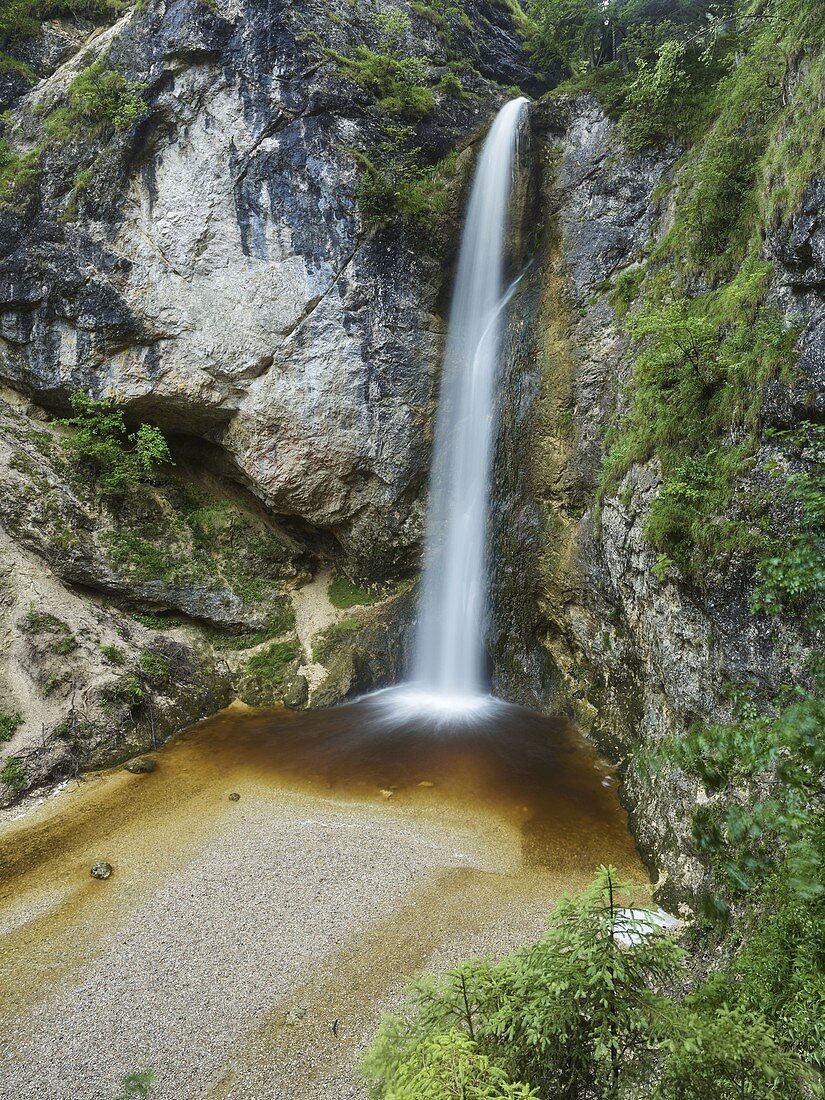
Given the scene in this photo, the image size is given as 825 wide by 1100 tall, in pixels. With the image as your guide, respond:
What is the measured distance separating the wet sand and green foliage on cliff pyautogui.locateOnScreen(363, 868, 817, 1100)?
2.99 m

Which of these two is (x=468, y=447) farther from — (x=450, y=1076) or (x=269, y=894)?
(x=450, y=1076)

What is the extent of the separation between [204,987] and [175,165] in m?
17.9

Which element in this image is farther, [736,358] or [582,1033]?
[736,358]

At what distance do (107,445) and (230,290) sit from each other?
5.33m

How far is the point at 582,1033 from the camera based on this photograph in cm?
232

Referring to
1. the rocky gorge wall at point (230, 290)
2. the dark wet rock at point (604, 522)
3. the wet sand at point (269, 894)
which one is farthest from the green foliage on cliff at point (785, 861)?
the rocky gorge wall at point (230, 290)

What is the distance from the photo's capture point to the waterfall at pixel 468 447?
14.5 m

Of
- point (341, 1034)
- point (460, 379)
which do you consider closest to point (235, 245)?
point (460, 379)

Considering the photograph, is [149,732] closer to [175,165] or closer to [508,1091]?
[508,1091]

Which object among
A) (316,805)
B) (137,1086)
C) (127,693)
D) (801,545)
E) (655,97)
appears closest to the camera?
(801,545)

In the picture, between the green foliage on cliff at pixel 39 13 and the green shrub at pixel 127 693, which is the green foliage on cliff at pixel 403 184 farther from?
the green shrub at pixel 127 693

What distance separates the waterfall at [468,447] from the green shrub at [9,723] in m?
8.58

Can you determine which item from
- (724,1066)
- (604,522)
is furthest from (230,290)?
(724,1066)

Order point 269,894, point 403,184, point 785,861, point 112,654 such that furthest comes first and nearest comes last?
point 403,184
point 112,654
point 269,894
point 785,861
